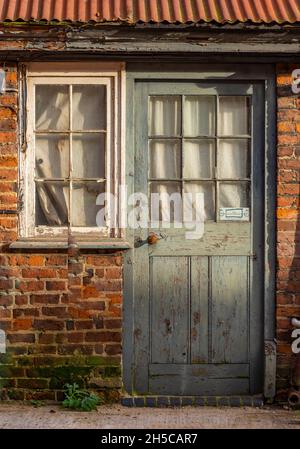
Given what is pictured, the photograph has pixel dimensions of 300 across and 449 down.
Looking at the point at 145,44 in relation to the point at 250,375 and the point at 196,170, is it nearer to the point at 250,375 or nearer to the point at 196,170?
the point at 196,170

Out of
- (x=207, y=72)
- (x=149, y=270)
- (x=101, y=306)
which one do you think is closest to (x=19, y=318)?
(x=101, y=306)

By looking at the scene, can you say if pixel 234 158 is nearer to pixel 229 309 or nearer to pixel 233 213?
pixel 233 213

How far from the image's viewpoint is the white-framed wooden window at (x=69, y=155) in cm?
693

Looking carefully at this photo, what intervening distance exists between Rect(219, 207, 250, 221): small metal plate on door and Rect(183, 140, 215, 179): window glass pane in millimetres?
319

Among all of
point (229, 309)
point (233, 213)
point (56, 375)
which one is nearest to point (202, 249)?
point (233, 213)

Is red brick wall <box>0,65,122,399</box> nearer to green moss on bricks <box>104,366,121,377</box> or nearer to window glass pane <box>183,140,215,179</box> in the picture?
green moss on bricks <box>104,366,121,377</box>

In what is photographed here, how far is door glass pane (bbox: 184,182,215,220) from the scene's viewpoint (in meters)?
6.99

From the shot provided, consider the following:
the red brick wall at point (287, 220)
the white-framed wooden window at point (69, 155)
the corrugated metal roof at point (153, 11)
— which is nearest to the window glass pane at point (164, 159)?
the white-framed wooden window at point (69, 155)

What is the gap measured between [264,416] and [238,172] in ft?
6.72

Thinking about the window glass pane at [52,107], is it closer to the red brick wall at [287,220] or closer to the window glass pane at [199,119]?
the window glass pane at [199,119]

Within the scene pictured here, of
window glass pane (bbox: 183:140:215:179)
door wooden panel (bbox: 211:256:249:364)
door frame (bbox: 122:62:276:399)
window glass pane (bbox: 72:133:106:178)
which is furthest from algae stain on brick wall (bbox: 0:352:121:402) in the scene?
window glass pane (bbox: 183:140:215:179)

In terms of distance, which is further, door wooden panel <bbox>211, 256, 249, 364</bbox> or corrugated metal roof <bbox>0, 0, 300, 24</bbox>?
door wooden panel <bbox>211, 256, 249, 364</bbox>

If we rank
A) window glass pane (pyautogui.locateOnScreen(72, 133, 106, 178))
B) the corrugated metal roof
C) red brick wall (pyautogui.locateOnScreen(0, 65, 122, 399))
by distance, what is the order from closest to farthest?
the corrugated metal roof < red brick wall (pyautogui.locateOnScreen(0, 65, 122, 399)) < window glass pane (pyautogui.locateOnScreen(72, 133, 106, 178))

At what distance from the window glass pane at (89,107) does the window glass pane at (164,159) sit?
48 cm
